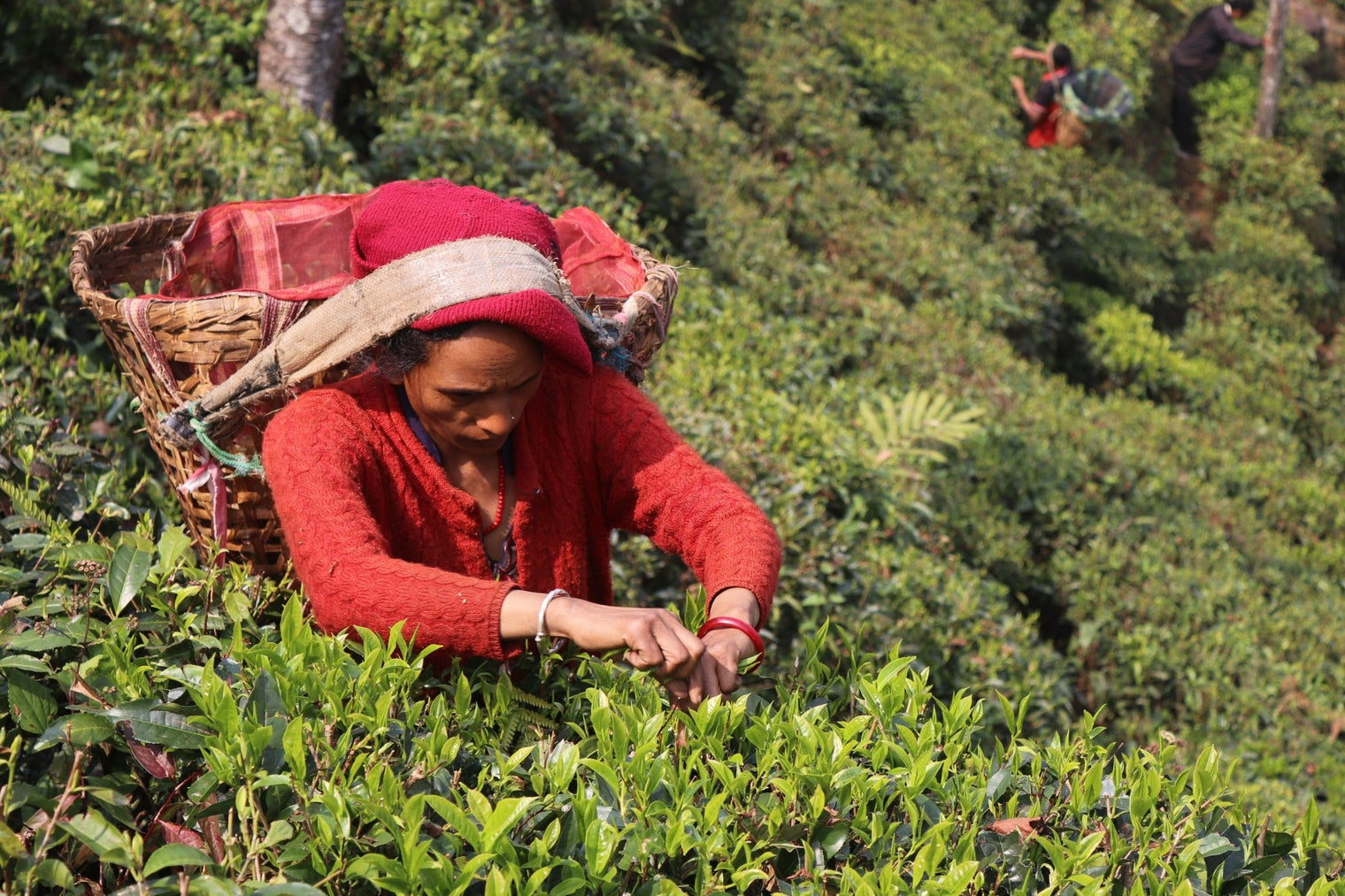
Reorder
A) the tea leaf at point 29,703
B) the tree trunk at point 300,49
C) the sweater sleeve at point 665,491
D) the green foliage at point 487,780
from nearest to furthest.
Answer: the green foliage at point 487,780, the tea leaf at point 29,703, the sweater sleeve at point 665,491, the tree trunk at point 300,49

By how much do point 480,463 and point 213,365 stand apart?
585 millimetres

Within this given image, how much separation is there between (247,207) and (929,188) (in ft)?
24.3

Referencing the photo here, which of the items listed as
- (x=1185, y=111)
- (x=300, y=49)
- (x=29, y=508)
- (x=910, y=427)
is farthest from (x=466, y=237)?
(x=1185, y=111)

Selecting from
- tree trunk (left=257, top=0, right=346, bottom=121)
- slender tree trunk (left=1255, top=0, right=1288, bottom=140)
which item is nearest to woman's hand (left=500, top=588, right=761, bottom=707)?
tree trunk (left=257, top=0, right=346, bottom=121)

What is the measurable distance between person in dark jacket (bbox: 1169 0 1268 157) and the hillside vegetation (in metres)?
0.31

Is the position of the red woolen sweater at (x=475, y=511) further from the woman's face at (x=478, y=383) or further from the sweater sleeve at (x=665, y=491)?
the woman's face at (x=478, y=383)

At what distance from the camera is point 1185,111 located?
1367 cm

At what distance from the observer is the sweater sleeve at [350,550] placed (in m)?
1.86

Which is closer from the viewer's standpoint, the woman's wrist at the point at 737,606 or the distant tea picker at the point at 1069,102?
the woman's wrist at the point at 737,606

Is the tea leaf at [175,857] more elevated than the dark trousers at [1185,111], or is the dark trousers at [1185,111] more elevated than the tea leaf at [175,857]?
the tea leaf at [175,857]

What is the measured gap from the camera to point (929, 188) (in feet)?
31.3

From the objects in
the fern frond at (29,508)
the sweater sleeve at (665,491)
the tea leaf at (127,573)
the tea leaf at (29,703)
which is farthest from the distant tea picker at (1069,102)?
the tea leaf at (29,703)

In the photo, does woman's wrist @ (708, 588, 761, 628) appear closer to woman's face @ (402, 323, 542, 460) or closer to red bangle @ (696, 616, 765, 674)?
red bangle @ (696, 616, 765, 674)

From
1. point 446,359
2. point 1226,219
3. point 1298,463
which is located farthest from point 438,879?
point 1226,219
